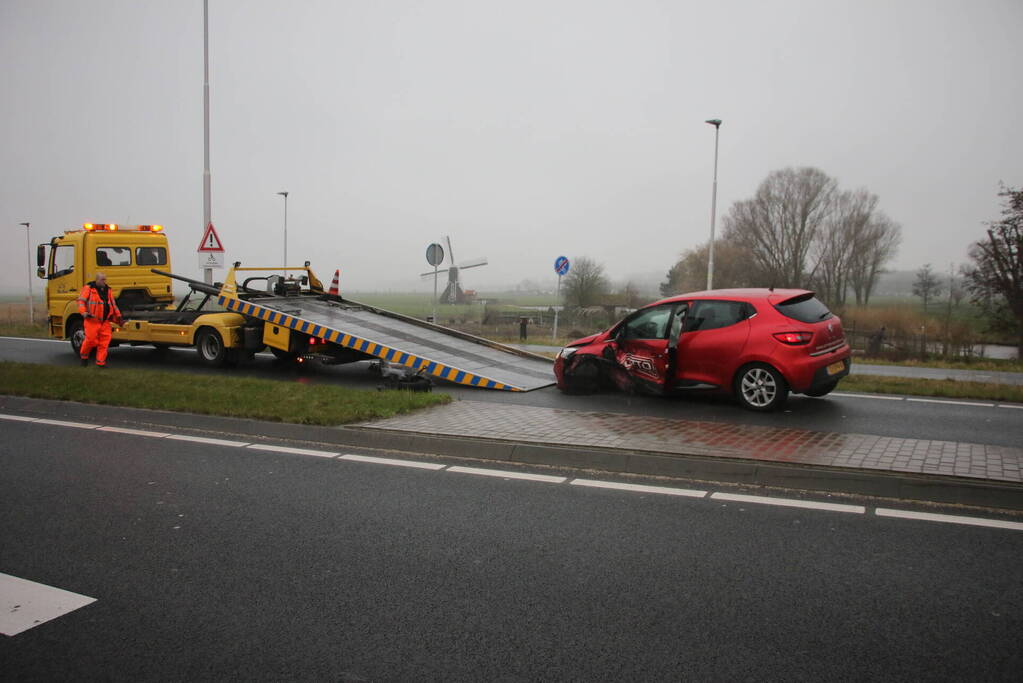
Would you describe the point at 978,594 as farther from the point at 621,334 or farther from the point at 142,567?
the point at 621,334

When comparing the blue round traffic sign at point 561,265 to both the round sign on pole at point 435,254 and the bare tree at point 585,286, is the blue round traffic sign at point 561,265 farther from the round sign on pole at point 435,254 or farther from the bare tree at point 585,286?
the bare tree at point 585,286

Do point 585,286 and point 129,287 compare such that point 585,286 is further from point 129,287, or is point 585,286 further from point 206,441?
point 206,441

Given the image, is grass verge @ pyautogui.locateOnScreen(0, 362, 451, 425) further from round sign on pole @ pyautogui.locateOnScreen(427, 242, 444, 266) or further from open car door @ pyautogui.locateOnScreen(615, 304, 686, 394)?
round sign on pole @ pyautogui.locateOnScreen(427, 242, 444, 266)

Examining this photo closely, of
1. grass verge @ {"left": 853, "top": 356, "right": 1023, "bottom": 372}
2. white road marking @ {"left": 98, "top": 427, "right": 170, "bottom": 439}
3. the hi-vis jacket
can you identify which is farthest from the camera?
grass verge @ {"left": 853, "top": 356, "right": 1023, "bottom": 372}

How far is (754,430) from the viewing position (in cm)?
825

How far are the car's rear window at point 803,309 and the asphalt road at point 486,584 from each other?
4.61 meters

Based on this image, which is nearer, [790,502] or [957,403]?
[790,502]

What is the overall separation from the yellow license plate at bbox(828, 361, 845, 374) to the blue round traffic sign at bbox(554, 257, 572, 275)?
16.3 m

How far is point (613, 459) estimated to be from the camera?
22.6 feet

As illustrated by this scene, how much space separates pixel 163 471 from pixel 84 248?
1141 centimetres

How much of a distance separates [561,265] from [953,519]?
21083mm

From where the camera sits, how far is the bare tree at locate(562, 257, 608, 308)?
46375mm

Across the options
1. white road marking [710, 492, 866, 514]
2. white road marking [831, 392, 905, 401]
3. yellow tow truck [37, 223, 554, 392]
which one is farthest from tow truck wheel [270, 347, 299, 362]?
white road marking [710, 492, 866, 514]

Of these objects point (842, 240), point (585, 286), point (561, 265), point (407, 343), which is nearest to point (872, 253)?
point (842, 240)
